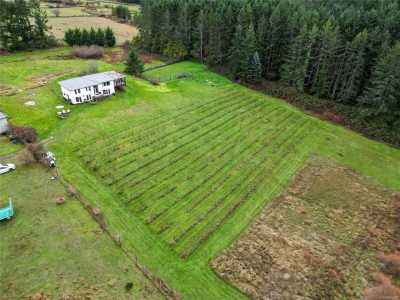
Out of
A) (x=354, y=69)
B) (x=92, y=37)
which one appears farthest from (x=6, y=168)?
(x=92, y=37)

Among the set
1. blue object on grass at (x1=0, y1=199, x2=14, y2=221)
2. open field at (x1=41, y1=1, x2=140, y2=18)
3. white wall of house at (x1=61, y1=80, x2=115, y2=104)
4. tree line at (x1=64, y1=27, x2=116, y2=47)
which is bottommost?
blue object on grass at (x1=0, y1=199, x2=14, y2=221)

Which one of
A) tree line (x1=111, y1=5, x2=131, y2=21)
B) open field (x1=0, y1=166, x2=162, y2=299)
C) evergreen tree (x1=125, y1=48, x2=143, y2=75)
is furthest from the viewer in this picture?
tree line (x1=111, y1=5, x2=131, y2=21)

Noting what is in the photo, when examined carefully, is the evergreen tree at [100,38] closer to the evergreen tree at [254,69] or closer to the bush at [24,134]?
the evergreen tree at [254,69]

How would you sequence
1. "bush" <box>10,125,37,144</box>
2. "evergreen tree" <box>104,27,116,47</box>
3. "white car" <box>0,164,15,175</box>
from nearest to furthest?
"white car" <box>0,164,15,175</box>
"bush" <box>10,125,37,144</box>
"evergreen tree" <box>104,27,116,47</box>

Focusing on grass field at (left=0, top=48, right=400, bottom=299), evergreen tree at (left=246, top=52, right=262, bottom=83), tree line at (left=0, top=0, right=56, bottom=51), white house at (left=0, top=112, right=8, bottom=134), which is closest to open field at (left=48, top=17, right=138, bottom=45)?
tree line at (left=0, top=0, right=56, bottom=51)

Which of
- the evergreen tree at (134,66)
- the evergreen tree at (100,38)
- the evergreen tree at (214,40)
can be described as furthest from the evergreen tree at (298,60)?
the evergreen tree at (100,38)

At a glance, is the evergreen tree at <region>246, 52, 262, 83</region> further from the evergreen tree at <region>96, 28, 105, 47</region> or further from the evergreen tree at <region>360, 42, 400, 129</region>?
the evergreen tree at <region>96, 28, 105, 47</region>

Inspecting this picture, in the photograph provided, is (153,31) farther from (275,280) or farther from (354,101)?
(275,280)
